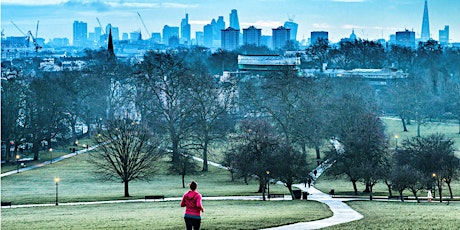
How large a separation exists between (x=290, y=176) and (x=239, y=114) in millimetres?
54255

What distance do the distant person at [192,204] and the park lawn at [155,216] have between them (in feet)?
28.1

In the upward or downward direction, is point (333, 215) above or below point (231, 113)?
below

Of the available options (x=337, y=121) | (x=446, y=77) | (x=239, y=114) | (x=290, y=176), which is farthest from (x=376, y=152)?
(x=446, y=77)

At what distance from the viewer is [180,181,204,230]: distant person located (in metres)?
22.3

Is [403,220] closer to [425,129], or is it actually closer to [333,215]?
[333,215]

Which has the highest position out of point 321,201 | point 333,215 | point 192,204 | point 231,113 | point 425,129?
point 231,113

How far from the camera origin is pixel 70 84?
396ft

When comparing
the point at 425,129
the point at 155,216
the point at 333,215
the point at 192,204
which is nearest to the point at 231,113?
the point at 425,129

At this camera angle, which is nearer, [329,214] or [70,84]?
[329,214]

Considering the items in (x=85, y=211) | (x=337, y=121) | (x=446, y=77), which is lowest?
(x=85, y=211)

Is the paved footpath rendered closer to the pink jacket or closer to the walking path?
the walking path

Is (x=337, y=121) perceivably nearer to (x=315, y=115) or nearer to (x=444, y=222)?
(x=315, y=115)

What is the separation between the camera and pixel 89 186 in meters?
67.4

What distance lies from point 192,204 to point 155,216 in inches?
614
